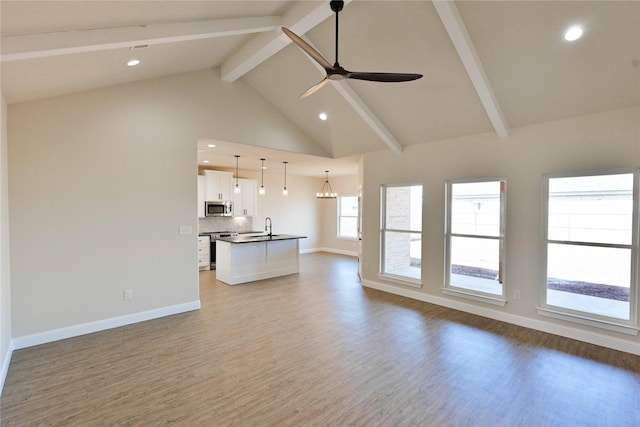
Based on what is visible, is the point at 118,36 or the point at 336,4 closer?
the point at 118,36

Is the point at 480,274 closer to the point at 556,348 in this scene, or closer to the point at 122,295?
the point at 556,348

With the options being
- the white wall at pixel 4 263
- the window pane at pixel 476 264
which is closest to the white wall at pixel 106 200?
the white wall at pixel 4 263

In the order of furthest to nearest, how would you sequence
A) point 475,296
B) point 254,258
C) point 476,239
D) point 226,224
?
point 226,224
point 254,258
point 476,239
point 475,296

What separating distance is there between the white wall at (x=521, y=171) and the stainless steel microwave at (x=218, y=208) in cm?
439

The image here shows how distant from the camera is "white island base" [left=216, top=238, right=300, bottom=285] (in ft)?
20.9

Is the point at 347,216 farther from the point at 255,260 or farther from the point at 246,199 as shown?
the point at 255,260

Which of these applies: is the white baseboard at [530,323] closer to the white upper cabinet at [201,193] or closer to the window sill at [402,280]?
the window sill at [402,280]

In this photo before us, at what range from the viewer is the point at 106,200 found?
Result: 13.0ft

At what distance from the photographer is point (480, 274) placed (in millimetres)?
4738

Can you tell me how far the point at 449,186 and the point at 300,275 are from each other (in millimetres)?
3805

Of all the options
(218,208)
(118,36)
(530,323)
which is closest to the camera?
(118,36)

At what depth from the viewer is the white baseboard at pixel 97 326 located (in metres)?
3.48

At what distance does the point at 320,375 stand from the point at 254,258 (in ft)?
13.2

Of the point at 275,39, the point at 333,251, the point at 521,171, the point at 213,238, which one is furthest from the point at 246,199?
the point at 521,171
